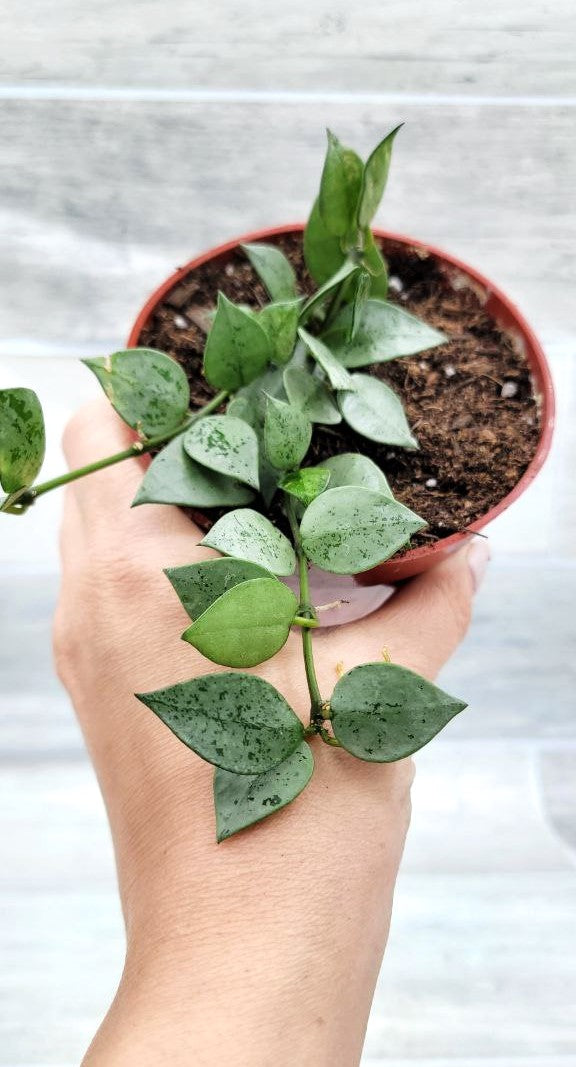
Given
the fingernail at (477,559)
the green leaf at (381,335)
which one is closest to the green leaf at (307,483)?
the green leaf at (381,335)

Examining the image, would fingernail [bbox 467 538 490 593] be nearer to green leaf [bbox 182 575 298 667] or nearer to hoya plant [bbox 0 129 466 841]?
hoya plant [bbox 0 129 466 841]

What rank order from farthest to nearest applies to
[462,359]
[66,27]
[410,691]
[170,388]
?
1. [66,27]
2. [462,359]
3. [170,388]
4. [410,691]

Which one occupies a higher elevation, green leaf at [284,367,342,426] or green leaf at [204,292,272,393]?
green leaf at [204,292,272,393]

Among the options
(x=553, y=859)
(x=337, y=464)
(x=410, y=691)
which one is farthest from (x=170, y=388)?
(x=553, y=859)

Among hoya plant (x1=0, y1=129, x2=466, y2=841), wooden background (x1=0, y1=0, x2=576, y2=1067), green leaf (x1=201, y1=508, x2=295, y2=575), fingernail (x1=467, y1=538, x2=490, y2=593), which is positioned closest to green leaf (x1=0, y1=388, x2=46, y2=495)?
hoya plant (x1=0, y1=129, x2=466, y2=841)

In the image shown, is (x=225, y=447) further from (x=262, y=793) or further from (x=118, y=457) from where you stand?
(x=262, y=793)

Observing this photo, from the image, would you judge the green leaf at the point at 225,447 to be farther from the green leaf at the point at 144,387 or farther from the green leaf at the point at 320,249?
the green leaf at the point at 320,249

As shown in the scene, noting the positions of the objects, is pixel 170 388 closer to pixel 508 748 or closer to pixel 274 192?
pixel 274 192
